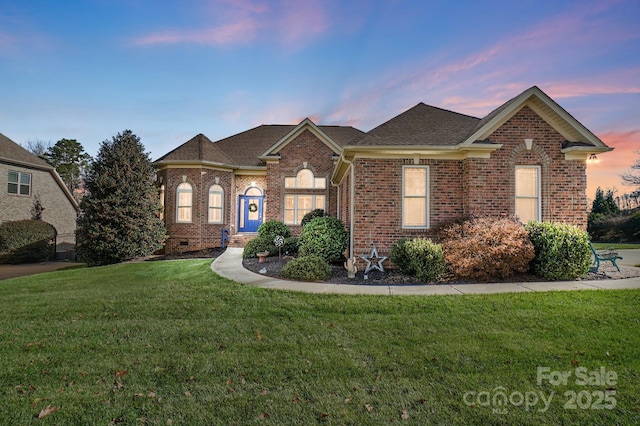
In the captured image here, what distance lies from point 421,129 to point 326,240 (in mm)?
5042

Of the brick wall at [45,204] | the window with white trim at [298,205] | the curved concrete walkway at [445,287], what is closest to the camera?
the curved concrete walkway at [445,287]

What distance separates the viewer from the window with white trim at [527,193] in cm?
978

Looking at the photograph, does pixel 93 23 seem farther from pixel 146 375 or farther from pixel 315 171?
pixel 146 375

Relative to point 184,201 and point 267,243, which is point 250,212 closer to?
point 184,201

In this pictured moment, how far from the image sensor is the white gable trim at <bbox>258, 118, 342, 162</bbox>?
17.0 metres

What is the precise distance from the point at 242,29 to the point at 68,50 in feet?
25.4

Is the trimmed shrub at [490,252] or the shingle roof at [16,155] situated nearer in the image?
the trimmed shrub at [490,252]

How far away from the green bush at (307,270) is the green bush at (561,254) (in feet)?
18.9

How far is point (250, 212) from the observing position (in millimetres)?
18797

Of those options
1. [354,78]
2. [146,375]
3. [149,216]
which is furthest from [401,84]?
[146,375]

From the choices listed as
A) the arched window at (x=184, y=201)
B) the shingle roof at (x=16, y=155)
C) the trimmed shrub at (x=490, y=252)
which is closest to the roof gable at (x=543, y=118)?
the trimmed shrub at (x=490, y=252)

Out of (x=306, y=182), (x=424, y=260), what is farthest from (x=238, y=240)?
(x=424, y=260)

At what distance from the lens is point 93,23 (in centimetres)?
1162

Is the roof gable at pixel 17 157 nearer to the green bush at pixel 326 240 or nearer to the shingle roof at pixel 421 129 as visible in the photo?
the green bush at pixel 326 240
